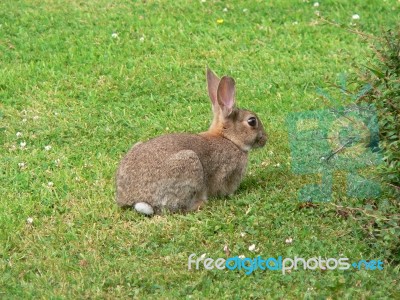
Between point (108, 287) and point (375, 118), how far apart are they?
2.13 m

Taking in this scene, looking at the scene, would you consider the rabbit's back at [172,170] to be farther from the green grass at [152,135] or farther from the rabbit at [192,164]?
the green grass at [152,135]

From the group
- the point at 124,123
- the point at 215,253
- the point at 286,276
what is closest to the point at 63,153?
the point at 124,123

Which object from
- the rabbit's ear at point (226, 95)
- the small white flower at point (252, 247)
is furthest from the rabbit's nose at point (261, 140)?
the small white flower at point (252, 247)

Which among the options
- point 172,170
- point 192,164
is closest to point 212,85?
point 192,164

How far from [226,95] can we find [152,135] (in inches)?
52.4

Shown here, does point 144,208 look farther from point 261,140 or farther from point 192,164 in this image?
point 261,140

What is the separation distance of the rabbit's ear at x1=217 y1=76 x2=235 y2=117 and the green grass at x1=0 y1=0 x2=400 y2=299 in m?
0.65

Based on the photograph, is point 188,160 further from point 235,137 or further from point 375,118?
point 375,118

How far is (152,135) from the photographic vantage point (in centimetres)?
844

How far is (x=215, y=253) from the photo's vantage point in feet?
19.9

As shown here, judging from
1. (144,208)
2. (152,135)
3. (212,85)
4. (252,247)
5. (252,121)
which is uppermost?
(212,85)

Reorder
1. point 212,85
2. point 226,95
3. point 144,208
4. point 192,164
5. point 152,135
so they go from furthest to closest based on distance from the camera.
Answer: point 152,135
point 212,85
point 226,95
point 192,164
point 144,208

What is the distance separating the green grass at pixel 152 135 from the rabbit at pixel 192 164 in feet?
0.43

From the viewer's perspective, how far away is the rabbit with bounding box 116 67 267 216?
6707 millimetres
